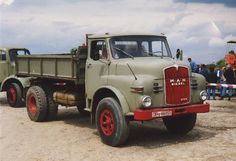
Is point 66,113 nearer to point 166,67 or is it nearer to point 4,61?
point 4,61

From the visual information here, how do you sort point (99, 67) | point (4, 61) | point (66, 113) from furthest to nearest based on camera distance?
point (4, 61), point (66, 113), point (99, 67)

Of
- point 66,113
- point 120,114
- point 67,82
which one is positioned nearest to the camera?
point 120,114

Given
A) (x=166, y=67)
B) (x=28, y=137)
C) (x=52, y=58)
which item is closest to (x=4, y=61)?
(x=52, y=58)

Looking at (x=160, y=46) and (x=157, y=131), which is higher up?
(x=160, y=46)

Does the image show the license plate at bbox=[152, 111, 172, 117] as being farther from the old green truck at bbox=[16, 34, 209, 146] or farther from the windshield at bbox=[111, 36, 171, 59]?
the windshield at bbox=[111, 36, 171, 59]

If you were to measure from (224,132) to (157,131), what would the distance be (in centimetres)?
163

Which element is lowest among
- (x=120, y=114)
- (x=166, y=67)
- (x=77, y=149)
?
(x=77, y=149)

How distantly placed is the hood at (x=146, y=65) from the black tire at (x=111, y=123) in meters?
0.71

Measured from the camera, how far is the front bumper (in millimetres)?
Answer: 8281

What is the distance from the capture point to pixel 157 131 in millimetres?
10625

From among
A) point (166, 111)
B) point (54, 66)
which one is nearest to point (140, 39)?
point (166, 111)

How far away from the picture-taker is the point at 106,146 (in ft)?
29.1

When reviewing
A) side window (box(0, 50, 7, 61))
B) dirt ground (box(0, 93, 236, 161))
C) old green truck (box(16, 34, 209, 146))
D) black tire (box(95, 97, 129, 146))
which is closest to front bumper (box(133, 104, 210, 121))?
old green truck (box(16, 34, 209, 146))

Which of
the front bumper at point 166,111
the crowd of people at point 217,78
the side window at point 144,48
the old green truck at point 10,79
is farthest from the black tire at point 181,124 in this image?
the crowd of people at point 217,78
